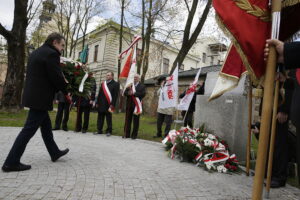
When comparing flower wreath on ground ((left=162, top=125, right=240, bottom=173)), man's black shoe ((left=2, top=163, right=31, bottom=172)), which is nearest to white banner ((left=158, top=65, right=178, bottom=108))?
flower wreath on ground ((left=162, top=125, right=240, bottom=173))

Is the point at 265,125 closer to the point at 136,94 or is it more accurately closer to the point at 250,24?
the point at 250,24

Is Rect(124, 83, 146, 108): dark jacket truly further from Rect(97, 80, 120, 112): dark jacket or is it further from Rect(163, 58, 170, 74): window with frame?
Rect(163, 58, 170, 74): window with frame

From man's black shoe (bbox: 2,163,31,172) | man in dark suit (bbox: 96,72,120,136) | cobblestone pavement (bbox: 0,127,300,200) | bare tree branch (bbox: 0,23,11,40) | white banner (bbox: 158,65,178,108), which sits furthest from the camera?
bare tree branch (bbox: 0,23,11,40)

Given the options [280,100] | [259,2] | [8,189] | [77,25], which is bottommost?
[8,189]

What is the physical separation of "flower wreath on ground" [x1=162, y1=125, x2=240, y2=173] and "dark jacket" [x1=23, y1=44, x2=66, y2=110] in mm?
2668

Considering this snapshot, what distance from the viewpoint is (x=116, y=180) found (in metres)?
3.23

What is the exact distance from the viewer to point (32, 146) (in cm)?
496

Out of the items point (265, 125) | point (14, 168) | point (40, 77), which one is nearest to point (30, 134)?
point (14, 168)

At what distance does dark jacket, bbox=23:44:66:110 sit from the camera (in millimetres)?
3482

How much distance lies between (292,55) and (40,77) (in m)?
3.27

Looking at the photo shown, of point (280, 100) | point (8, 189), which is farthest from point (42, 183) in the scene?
point (280, 100)

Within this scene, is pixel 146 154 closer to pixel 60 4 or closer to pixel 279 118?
pixel 279 118

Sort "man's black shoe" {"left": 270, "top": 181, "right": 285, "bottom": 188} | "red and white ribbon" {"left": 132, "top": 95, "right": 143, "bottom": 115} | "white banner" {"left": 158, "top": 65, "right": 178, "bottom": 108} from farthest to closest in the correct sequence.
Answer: "red and white ribbon" {"left": 132, "top": 95, "right": 143, "bottom": 115} → "white banner" {"left": 158, "top": 65, "right": 178, "bottom": 108} → "man's black shoe" {"left": 270, "top": 181, "right": 285, "bottom": 188}

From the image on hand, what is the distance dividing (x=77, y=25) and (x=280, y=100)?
85.0ft
